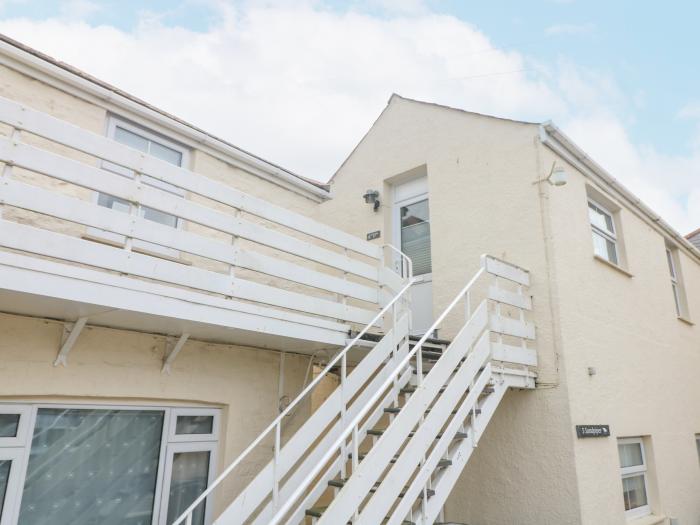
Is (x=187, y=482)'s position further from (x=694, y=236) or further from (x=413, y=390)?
(x=694, y=236)

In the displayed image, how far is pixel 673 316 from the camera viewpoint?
8.21 meters

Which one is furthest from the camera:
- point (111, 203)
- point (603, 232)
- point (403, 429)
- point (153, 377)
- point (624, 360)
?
point (603, 232)

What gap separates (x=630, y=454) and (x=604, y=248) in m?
2.78

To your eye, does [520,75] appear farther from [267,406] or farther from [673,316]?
[267,406]

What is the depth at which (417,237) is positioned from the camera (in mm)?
7211

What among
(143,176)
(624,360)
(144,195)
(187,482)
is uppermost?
(143,176)

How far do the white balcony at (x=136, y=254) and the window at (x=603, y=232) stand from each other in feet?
10.9

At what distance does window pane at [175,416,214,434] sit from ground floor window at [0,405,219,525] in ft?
0.03

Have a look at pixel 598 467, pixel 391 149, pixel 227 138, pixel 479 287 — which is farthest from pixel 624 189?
pixel 227 138

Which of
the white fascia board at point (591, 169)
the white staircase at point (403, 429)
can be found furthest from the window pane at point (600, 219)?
the white staircase at point (403, 429)

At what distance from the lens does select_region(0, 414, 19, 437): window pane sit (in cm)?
392

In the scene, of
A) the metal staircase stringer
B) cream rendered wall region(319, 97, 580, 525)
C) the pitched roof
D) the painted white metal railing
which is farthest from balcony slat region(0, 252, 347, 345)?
the pitched roof

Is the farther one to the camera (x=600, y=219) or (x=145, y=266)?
(x=600, y=219)

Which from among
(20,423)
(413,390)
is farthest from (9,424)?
(413,390)
